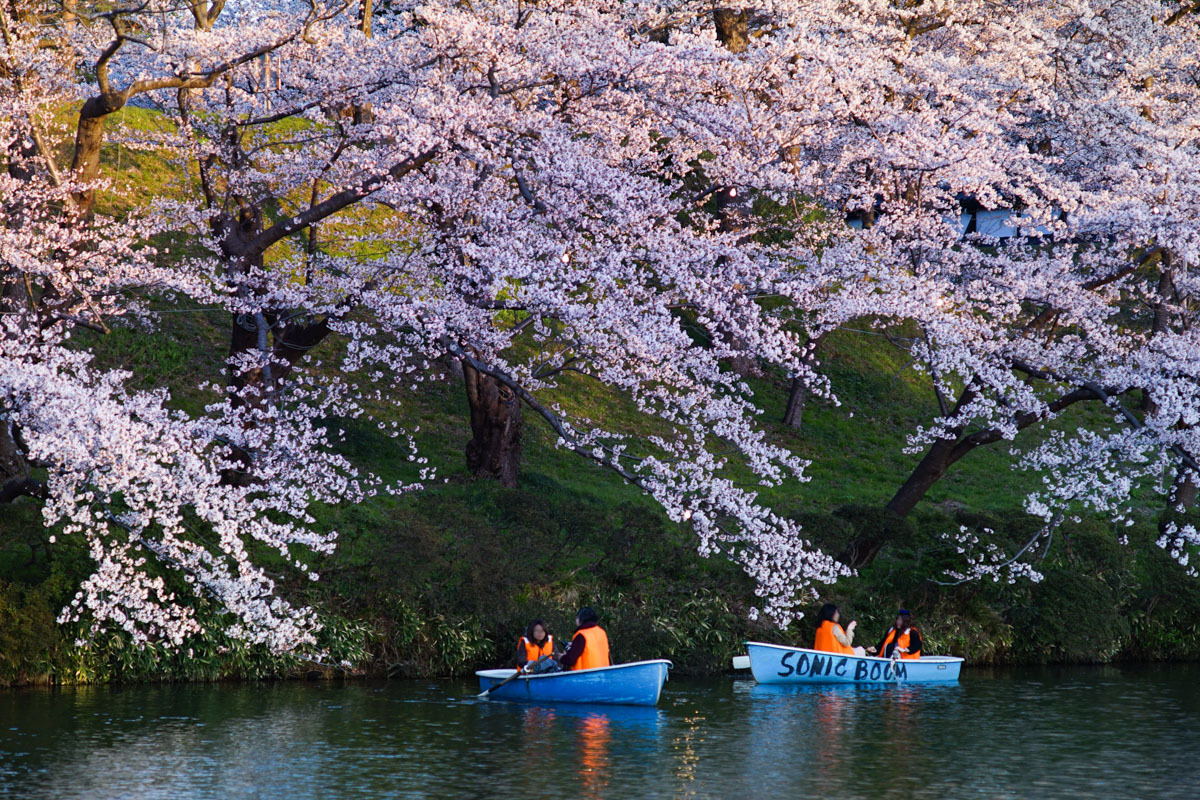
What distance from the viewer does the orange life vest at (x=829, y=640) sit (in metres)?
20.3

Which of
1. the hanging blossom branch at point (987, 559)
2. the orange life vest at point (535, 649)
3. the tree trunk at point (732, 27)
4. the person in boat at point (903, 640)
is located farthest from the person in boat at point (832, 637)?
the tree trunk at point (732, 27)

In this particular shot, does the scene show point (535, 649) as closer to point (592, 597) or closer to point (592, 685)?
point (592, 685)

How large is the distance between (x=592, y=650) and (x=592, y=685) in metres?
0.47

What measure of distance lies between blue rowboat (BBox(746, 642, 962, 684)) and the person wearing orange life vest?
348 cm

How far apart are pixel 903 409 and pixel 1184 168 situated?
13515mm

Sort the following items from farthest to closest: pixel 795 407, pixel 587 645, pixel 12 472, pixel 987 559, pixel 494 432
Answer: pixel 795 407 → pixel 494 432 → pixel 987 559 → pixel 12 472 → pixel 587 645

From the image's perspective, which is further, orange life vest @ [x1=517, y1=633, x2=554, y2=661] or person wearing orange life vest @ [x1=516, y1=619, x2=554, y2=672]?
orange life vest @ [x1=517, y1=633, x2=554, y2=661]

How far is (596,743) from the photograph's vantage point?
1437 centimetres

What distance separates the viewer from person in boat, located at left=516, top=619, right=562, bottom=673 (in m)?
17.5

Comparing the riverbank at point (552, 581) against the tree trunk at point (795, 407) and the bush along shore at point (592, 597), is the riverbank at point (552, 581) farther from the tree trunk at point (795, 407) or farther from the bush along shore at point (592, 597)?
the tree trunk at point (795, 407)

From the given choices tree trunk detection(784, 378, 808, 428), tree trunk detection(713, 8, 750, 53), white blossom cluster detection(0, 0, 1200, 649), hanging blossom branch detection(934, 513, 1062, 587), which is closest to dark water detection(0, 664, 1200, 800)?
white blossom cluster detection(0, 0, 1200, 649)

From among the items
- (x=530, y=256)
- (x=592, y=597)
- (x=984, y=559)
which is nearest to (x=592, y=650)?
(x=592, y=597)

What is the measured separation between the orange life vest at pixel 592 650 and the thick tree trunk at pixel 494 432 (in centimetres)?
765

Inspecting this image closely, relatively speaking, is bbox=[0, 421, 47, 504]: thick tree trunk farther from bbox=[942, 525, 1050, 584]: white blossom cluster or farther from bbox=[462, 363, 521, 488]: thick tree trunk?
bbox=[942, 525, 1050, 584]: white blossom cluster
